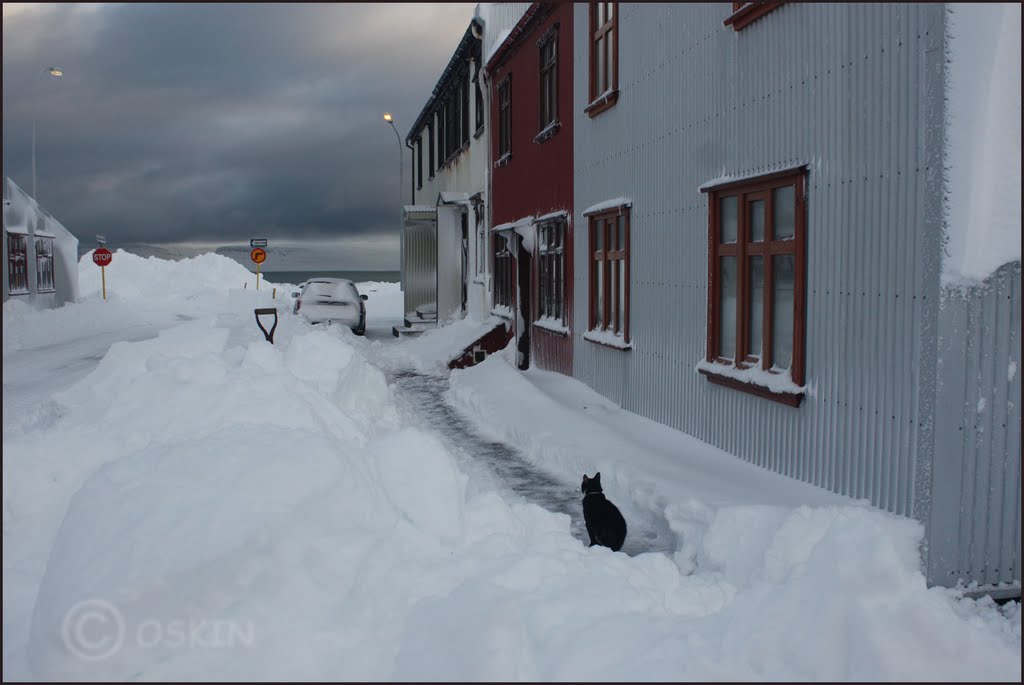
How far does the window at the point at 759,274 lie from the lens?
282 inches

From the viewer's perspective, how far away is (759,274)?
26.1 ft

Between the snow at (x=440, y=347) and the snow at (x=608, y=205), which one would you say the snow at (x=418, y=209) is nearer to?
the snow at (x=440, y=347)

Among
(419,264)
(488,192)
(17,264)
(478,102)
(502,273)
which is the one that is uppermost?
(478,102)

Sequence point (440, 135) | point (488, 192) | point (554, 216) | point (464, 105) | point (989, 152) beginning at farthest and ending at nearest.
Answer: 1. point (440, 135)
2. point (464, 105)
3. point (488, 192)
4. point (554, 216)
5. point (989, 152)

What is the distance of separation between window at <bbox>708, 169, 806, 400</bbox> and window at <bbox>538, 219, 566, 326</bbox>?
18.0 feet

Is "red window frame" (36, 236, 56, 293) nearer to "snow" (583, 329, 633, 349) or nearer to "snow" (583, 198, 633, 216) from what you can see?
"snow" (583, 329, 633, 349)

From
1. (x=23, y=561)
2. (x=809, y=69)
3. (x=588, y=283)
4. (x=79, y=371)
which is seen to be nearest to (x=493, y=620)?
(x=23, y=561)

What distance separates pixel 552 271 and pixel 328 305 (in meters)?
11.0

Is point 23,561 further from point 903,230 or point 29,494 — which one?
point 903,230

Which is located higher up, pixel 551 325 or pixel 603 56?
pixel 603 56

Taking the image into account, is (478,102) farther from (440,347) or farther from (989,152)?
(989,152)

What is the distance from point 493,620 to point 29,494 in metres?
3.15

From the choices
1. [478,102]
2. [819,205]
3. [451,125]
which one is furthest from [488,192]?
[819,205]

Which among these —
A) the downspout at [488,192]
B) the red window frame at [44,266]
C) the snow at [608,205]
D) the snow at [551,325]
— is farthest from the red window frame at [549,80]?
the red window frame at [44,266]
